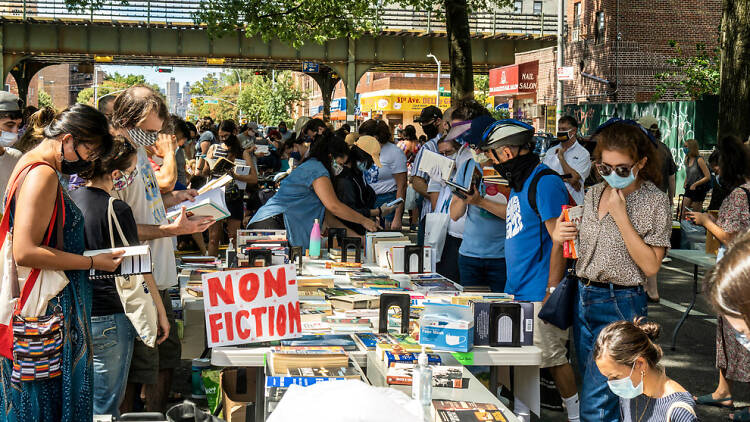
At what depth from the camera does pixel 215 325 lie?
4.27 meters

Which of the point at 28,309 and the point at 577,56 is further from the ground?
the point at 577,56

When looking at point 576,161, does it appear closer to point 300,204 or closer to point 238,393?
point 300,204

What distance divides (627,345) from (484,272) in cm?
248

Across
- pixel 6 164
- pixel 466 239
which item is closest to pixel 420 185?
pixel 466 239

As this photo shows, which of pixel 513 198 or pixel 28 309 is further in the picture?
pixel 513 198

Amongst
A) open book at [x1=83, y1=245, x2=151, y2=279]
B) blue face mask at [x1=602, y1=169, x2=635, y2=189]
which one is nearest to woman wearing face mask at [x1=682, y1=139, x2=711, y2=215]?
blue face mask at [x1=602, y1=169, x2=635, y2=189]

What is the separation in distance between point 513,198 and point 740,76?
747 cm

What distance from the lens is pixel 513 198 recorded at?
5.25 meters

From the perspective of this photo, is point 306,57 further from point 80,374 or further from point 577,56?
point 80,374

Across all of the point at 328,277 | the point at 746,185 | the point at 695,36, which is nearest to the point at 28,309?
the point at 328,277

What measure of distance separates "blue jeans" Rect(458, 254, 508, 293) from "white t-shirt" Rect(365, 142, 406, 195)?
5199 mm

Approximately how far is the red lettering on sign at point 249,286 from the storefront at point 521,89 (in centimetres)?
3719

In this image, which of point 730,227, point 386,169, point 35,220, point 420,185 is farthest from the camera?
point 386,169

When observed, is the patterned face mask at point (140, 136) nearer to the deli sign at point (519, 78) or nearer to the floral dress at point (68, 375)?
the floral dress at point (68, 375)
